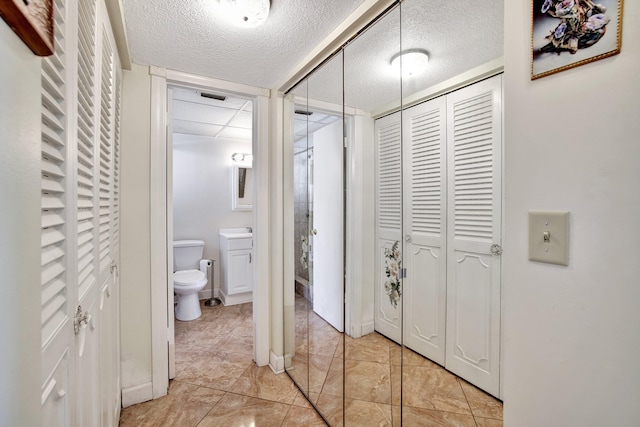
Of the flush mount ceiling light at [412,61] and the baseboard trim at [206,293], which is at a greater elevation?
the flush mount ceiling light at [412,61]

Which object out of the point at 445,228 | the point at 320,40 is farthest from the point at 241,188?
the point at 445,228

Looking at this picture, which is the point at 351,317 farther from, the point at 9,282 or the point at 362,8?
the point at 362,8

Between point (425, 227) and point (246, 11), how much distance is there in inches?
50.3

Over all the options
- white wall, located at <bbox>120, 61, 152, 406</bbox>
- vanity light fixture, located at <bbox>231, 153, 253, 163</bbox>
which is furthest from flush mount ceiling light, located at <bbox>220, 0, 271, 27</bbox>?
vanity light fixture, located at <bbox>231, 153, 253, 163</bbox>

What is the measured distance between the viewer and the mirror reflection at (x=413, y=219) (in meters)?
1.06

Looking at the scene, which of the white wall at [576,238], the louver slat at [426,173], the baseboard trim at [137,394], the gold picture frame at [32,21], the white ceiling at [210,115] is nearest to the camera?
the gold picture frame at [32,21]

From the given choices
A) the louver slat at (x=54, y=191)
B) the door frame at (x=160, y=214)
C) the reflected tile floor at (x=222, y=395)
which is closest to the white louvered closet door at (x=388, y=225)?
the reflected tile floor at (x=222, y=395)

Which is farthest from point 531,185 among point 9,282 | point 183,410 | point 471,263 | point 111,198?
point 183,410

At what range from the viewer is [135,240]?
6.07ft

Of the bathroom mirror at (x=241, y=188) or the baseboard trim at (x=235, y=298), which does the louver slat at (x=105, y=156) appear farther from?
the bathroom mirror at (x=241, y=188)

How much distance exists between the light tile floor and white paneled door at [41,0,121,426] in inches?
27.6

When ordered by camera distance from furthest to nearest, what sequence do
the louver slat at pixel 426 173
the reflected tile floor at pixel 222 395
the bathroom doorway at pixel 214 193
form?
1. the bathroom doorway at pixel 214 193
2. the reflected tile floor at pixel 222 395
3. the louver slat at pixel 426 173

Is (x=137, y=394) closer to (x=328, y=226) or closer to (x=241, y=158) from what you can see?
(x=328, y=226)

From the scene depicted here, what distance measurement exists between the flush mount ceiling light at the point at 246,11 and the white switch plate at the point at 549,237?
1.36 m
